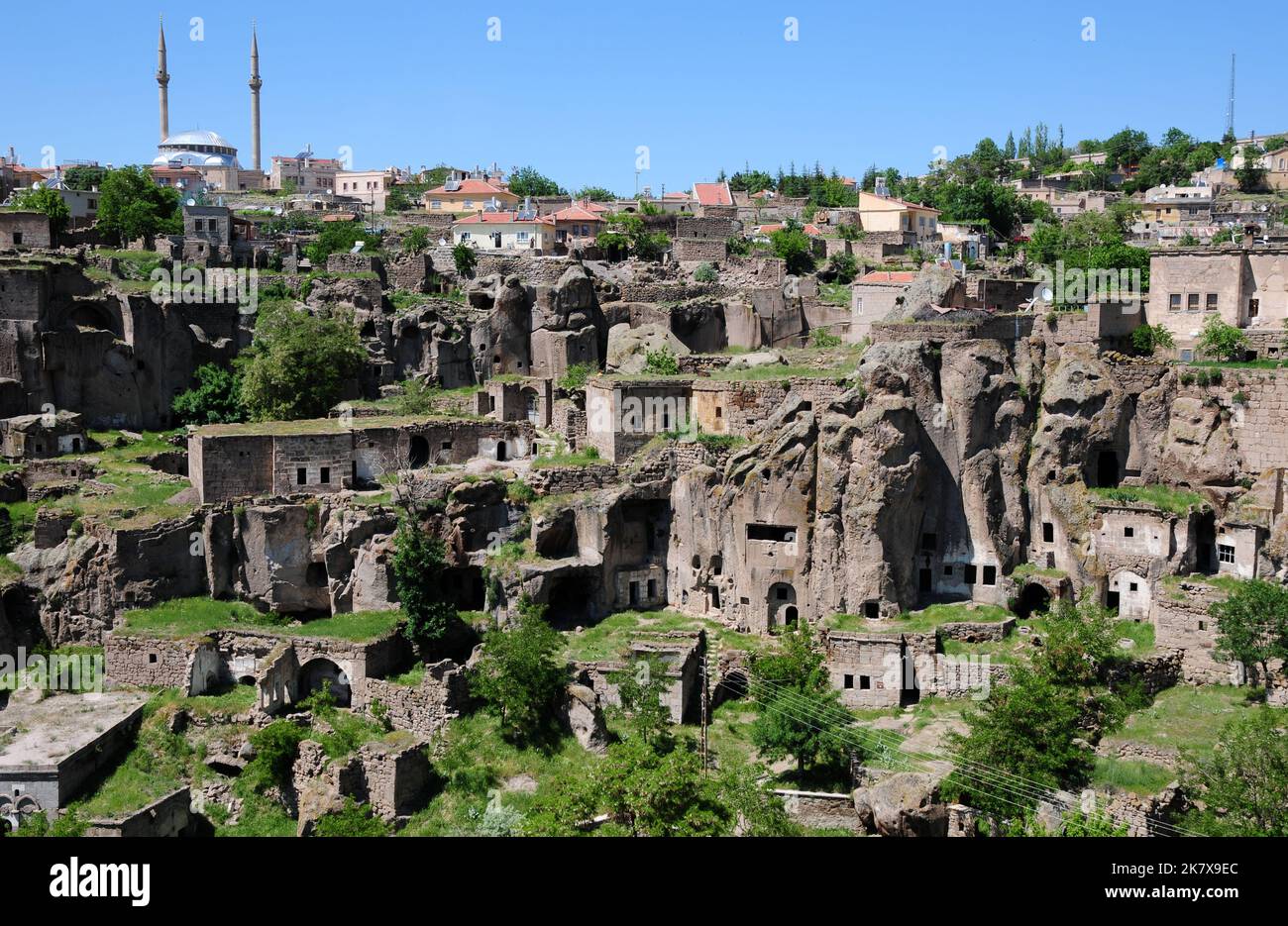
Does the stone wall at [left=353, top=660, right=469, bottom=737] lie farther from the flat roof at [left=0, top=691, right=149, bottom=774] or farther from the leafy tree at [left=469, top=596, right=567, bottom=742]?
the flat roof at [left=0, top=691, right=149, bottom=774]

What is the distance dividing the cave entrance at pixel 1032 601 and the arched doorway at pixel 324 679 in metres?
16.9

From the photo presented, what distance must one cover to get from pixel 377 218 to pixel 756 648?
44.4 metres

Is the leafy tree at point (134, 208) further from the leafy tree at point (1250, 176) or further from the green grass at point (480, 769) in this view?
the leafy tree at point (1250, 176)

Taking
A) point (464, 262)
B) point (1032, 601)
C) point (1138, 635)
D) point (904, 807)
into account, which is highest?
point (464, 262)

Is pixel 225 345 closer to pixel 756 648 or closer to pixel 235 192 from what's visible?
pixel 756 648

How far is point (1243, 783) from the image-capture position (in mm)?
25094

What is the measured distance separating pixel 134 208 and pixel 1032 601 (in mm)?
41627

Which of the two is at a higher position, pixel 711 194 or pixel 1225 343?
pixel 711 194

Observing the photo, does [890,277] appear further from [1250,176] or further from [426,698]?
[1250,176]

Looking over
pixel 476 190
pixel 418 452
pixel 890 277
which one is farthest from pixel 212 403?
pixel 476 190

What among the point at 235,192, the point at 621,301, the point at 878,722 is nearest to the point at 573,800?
the point at 878,722

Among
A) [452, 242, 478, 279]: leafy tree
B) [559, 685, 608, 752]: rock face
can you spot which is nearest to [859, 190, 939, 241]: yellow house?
[452, 242, 478, 279]: leafy tree

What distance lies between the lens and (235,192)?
87562 mm
